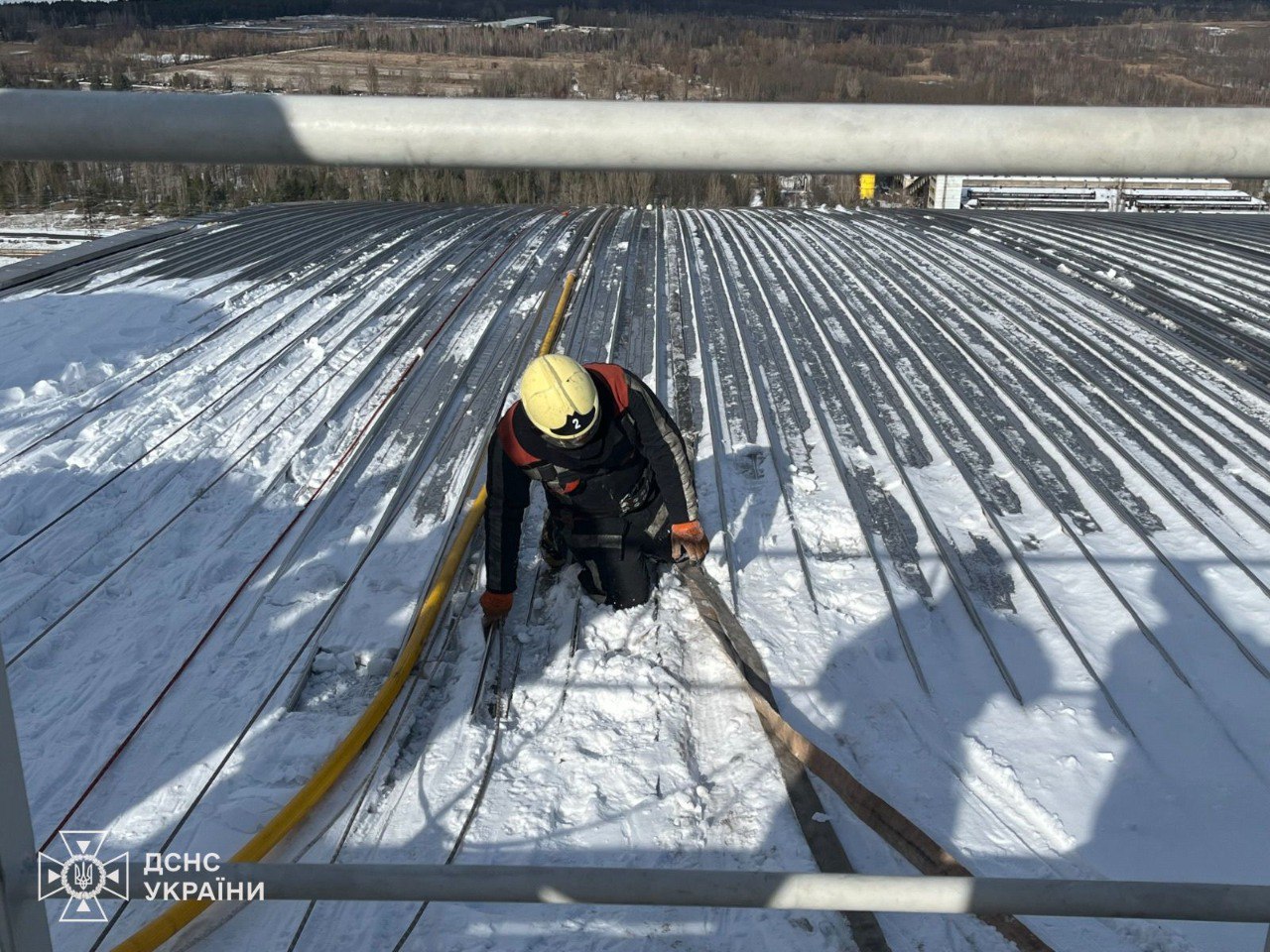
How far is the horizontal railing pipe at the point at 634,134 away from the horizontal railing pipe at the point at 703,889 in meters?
0.81

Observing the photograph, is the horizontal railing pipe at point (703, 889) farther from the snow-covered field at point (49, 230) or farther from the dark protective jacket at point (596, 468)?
the snow-covered field at point (49, 230)

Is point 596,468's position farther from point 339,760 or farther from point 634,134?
point 634,134

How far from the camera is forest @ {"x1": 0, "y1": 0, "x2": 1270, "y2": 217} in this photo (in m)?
27.3

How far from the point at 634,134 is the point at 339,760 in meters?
2.86

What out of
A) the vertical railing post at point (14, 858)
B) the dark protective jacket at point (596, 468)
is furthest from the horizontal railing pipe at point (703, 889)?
the dark protective jacket at point (596, 468)

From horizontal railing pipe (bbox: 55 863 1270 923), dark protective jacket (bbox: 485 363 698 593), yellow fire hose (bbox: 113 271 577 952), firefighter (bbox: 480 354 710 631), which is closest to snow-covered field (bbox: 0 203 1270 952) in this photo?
yellow fire hose (bbox: 113 271 577 952)

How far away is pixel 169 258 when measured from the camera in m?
10.4

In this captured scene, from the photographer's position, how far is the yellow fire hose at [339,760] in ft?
8.27

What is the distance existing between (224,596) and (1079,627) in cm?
413

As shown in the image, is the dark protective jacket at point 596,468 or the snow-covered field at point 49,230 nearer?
the dark protective jacket at point 596,468

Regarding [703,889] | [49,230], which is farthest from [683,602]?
[49,230]

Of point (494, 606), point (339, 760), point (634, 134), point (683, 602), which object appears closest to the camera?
point (634, 134)

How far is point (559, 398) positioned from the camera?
11.1 ft

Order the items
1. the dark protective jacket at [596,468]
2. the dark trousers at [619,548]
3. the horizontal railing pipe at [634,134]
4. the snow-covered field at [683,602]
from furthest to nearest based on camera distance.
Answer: the dark trousers at [619,548], the dark protective jacket at [596,468], the snow-covered field at [683,602], the horizontal railing pipe at [634,134]
